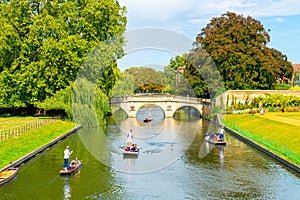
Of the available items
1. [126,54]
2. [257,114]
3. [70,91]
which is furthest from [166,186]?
[126,54]

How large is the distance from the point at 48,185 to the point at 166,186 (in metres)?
8.13

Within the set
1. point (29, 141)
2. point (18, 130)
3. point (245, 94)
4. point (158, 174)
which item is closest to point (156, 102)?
point (245, 94)

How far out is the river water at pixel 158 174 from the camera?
29609mm

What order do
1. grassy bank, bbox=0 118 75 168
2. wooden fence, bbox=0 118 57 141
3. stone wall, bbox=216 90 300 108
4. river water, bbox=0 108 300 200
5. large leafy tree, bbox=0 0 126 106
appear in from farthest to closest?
stone wall, bbox=216 90 300 108 < large leafy tree, bbox=0 0 126 106 < wooden fence, bbox=0 118 57 141 < grassy bank, bbox=0 118 75 168 < river water, bbox=0 108 300 200

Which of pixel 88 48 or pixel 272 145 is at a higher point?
pixel 88 48

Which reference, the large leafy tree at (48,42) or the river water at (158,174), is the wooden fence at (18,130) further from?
the large leafy tree at (48,42)

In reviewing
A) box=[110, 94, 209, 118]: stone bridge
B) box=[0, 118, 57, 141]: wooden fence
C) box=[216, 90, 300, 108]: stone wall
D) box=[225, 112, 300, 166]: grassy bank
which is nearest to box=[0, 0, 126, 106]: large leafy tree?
box=[0, 118, 57, 141]: wooden fence

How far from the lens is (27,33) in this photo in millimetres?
68812

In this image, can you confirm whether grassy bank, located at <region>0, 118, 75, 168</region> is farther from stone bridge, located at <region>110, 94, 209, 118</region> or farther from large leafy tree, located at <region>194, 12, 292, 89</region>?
large leafy tree, located at <region>194, 12, 292, 89</region>

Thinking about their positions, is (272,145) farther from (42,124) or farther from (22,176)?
(42,124)

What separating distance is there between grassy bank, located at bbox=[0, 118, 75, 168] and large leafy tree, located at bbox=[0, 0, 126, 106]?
310 inches

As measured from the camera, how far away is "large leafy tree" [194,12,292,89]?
7919cm

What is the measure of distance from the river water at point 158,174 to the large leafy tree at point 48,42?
16.8m

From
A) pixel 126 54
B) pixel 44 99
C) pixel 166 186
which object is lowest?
pixel 166 186
